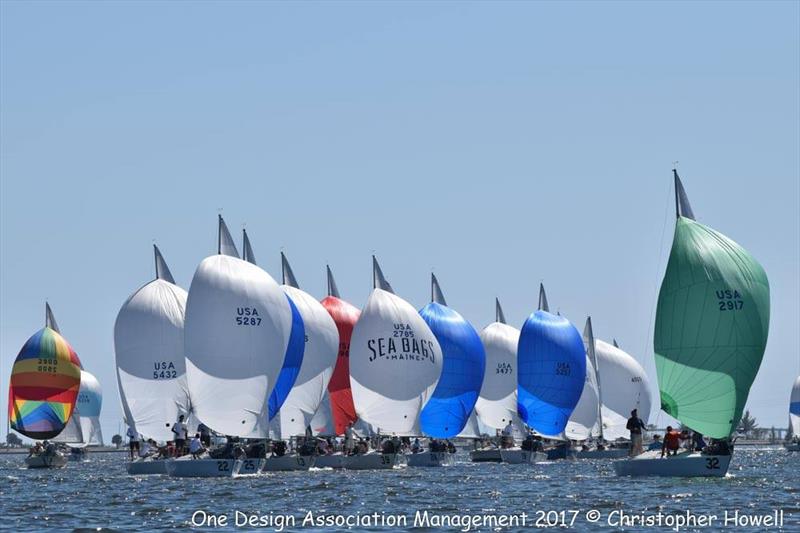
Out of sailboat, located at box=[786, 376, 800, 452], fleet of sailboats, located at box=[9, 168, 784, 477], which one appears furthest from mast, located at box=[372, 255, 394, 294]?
sailboat, located at box=[786, 376, 800, 452]

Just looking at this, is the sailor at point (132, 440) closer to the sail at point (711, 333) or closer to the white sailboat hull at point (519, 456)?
the white sailboat hull at point (519, 456)

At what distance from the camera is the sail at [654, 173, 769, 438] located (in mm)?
50938

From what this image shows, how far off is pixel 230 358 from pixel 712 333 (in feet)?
58.9

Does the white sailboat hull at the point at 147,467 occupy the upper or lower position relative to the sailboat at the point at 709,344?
lower

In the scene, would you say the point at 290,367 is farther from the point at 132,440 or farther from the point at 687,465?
the point at 687,465

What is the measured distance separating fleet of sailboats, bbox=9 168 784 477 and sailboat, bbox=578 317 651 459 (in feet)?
16.2

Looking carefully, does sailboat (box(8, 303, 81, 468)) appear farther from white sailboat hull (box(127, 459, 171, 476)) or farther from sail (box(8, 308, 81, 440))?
white sailboat hull (box(127, 459, 171, 476))

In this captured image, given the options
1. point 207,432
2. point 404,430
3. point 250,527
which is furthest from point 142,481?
point 250,527

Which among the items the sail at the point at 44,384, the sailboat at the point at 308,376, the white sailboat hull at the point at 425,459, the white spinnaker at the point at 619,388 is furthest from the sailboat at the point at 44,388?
the white spinnaker at the point at 619,388

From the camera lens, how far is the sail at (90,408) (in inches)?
4823

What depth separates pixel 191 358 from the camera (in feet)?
192

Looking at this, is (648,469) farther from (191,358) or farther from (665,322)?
(191,358)

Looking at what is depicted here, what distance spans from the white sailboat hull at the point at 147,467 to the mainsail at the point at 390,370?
9758 mm

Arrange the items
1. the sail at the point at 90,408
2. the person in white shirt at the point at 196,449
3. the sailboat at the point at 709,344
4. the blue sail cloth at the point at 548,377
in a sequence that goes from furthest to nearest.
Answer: the sail at the point at 90,408
the blue sail cloth at the point at 548,377
the person in white shirt at the point at 196,449
the sailboat at the point at 709,344
